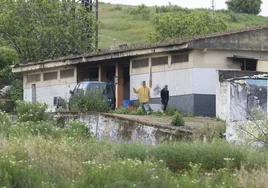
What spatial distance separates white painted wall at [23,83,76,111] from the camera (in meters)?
39.8

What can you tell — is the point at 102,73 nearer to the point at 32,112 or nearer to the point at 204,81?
the point at 204,81

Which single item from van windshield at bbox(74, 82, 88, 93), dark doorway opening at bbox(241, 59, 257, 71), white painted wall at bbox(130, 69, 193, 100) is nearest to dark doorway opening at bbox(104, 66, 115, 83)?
white painted wall at bbox(130, 69, 193, 100)

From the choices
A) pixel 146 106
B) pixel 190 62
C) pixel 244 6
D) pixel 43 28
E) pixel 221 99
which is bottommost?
pixel 146 106

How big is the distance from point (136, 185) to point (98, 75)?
84.6 ft

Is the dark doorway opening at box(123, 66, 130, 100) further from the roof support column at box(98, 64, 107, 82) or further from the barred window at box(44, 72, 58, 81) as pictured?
the barred window at box(44, 72, 58, 81)

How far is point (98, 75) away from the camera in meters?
39.1

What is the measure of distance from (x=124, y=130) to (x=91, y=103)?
5571mm

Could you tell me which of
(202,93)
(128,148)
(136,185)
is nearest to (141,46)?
(202,93)

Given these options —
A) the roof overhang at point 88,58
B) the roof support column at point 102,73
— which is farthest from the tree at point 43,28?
the roof support column at point 102,73

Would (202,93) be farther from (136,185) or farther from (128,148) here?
(136,185)

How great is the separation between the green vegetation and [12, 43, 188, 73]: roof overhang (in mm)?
15042

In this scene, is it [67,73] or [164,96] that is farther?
[67,73]

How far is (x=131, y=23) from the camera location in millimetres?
87500

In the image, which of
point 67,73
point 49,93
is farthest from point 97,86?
point 49,93
